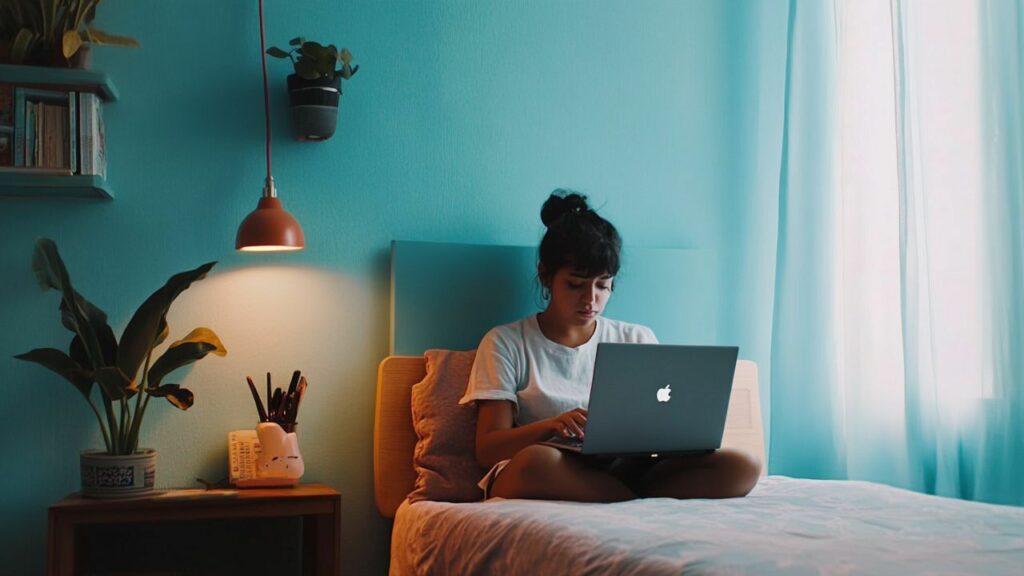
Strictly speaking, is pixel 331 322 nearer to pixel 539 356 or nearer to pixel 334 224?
pixel 334 224

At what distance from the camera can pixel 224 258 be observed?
2699 millimetres

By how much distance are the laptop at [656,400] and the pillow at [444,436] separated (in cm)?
32

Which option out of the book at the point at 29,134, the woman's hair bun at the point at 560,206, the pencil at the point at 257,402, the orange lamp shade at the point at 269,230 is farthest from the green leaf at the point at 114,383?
the woman's hair bun at the point at 560,206

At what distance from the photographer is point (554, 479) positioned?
7.16ft

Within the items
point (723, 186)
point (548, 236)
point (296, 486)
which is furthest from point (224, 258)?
point (723, 186)

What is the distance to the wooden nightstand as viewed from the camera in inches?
87.1

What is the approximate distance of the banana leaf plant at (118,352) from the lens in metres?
2.26

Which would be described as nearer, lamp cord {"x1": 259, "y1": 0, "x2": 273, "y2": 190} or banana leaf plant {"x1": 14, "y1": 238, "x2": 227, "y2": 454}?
banana leaf plant {"x1": 14, "y1": 238, "x2": 227, "y2": 454}

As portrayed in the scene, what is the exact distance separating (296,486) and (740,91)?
1817 mm

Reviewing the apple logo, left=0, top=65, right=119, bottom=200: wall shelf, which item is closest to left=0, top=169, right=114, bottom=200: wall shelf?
left=0, top=65, right=119, bottom=200: wall shelf

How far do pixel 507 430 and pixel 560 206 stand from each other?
674 mm

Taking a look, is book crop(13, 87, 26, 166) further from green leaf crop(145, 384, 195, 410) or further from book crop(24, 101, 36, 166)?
green leaf crop(145, 384, 195, 410)

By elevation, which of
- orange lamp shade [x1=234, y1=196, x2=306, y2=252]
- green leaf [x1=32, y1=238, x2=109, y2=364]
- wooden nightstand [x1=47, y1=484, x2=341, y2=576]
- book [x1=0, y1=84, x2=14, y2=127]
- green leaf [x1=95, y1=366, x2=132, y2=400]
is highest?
book [x1=0, y1=84, x2=14, y2=127]

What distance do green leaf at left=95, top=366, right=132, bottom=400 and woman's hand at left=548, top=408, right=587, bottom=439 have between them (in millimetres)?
928
